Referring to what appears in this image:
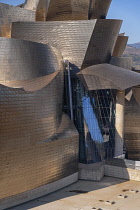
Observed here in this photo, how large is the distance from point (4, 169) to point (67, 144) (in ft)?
17.2

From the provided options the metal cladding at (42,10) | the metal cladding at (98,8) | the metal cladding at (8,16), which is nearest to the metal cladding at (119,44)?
the metal cladding at (98,8)

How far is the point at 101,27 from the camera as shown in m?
26.0

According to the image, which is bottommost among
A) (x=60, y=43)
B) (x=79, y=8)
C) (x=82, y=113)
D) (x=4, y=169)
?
(x=4, y=169)

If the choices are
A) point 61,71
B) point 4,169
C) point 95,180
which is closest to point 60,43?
point 61,71

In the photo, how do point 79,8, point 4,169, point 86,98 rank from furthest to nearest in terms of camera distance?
1. point 79,8
2. point 86,98
3. point 4,169

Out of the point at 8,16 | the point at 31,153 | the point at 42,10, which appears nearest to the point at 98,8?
the point at 42,10

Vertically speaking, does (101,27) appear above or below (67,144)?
above

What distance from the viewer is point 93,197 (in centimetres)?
2045

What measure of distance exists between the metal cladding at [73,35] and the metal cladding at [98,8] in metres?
2.73

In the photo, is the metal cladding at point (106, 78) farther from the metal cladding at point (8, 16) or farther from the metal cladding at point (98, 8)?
the metal cladding at point (8, 16)

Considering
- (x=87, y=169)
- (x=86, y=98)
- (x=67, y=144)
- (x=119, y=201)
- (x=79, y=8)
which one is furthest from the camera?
(x=79, y=8)

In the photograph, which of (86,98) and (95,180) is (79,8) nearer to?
(86,98)

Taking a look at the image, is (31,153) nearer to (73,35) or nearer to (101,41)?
(73,35)

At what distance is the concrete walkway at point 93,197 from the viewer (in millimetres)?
18859
